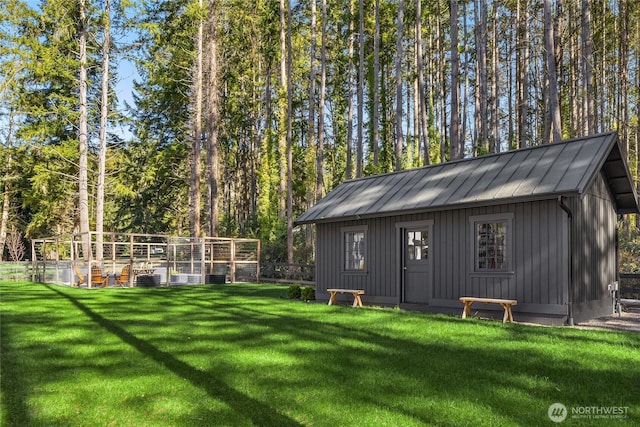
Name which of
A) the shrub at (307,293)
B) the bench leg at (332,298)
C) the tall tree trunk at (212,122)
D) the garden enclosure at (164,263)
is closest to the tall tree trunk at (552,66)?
the bench leg at (332,298)

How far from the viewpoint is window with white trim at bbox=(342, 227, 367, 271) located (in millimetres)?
14984

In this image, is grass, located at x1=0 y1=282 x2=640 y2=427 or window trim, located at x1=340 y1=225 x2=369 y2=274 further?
window trim, located at x1=340 y1=225 x2=369 y2=274

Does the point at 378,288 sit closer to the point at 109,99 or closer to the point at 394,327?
the point at 394,327

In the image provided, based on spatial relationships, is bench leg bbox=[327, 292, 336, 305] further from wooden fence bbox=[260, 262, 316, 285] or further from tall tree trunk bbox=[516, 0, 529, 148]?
tall tree trunk bbox=[516, 0, 529, 148]

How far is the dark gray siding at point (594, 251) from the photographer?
36.7ft

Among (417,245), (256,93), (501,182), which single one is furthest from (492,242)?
(256,93)

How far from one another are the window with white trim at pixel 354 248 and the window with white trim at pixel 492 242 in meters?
3.51

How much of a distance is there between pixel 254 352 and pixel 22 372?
115 inches

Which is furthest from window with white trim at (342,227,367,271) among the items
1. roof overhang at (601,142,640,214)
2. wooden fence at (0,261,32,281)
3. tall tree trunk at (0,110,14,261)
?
tall tree trunk at (0,110,14,261)

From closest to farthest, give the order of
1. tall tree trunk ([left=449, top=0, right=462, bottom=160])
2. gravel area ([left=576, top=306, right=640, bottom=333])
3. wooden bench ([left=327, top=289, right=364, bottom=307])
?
1. gravel area ([left=576, top=306, right=640, bottom=333])
2. wooden bench ([left=327, top=289, right=364, bottom=307])
3. tall tree trunk ([left=449, top=0, right=462, bottom=160])

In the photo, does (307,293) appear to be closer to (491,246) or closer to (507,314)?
A: (491,246)

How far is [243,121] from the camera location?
3928 centimetres

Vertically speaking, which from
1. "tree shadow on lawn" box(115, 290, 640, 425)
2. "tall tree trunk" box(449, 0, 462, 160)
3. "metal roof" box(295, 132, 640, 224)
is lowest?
"tree shadow on lawn" box(115, 290, 640, 425)

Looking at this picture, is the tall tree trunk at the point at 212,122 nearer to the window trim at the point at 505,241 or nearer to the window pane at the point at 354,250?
the window pane at the point at 354,250
